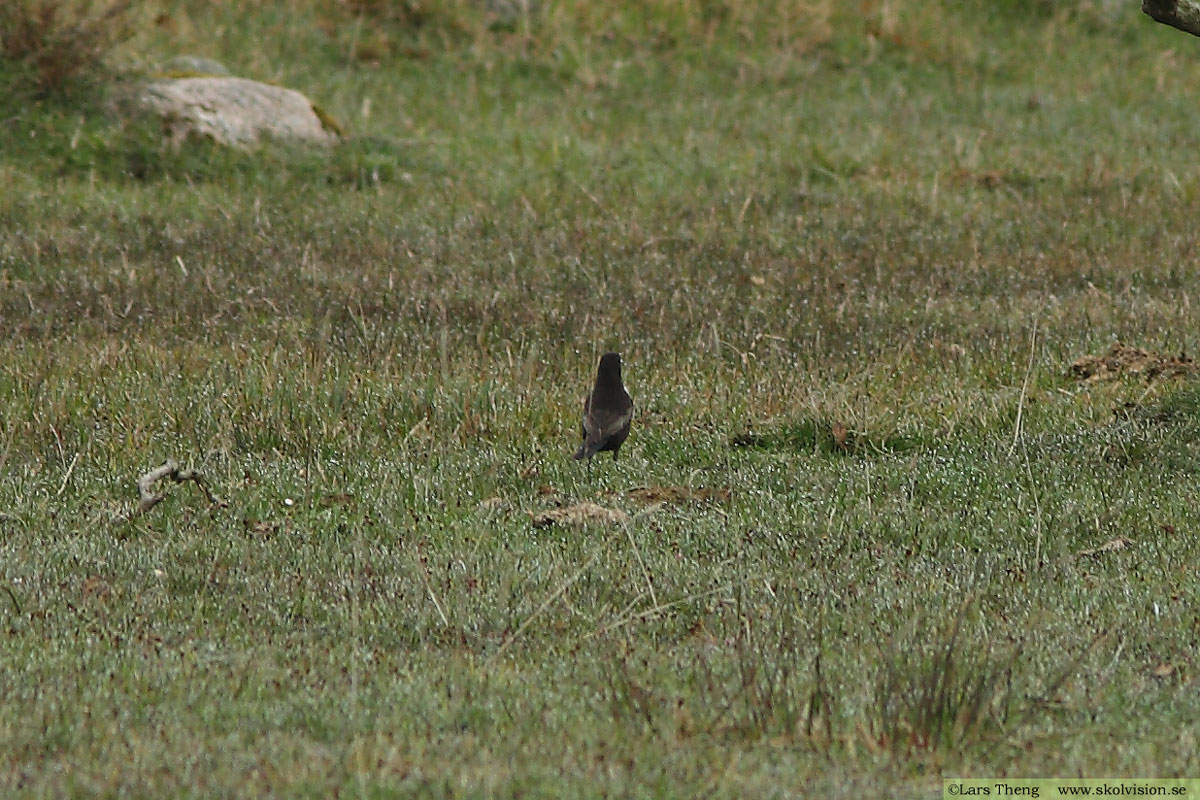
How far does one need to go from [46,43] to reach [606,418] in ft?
32.8

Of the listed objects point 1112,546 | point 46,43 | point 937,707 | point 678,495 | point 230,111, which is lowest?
point 230,111

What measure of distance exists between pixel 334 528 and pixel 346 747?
224 cm

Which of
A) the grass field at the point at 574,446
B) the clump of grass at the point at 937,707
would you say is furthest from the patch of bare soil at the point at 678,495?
the clump of grass at the point at 937,707

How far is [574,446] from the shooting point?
7.44 meters

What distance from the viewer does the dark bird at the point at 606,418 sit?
687 centimetres

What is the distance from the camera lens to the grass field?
12.7 ft

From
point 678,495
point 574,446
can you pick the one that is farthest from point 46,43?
point 678,495

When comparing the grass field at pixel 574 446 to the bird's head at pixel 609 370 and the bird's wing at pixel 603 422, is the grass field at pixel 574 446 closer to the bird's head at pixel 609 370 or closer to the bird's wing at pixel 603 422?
the bird's wing at pixel 603 422

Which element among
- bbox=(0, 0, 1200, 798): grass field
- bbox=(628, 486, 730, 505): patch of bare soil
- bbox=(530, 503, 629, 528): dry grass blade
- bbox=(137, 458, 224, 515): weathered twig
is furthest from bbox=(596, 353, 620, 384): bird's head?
bbox=(137, 458, 224, 515): weathered twig

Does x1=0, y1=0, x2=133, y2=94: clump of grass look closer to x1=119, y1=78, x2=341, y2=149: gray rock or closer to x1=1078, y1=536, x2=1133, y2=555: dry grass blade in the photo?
x1=119, y1=78, x2=341, y2=149: gray rock

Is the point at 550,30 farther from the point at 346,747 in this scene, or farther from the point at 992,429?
the point at 346,747

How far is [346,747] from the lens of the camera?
147 inches

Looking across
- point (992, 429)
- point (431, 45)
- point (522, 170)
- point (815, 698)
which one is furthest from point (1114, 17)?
point (815, 698)

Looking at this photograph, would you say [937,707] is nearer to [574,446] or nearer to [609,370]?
[609,370]
